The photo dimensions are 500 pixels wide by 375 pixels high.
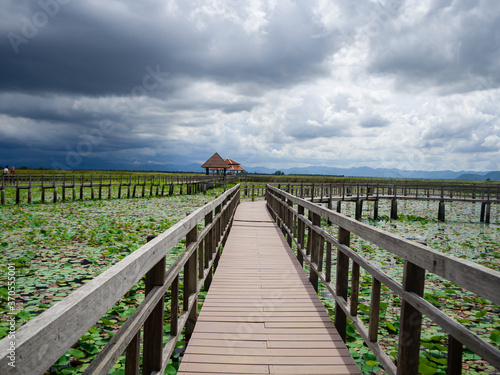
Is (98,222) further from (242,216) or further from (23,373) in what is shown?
(23,373)

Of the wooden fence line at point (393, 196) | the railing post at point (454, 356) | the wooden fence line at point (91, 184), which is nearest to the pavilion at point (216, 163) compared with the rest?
the wooden fence line at point (91, 184)

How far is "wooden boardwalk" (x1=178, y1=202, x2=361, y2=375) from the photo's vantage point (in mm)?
2742

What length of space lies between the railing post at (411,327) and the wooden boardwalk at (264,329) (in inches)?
29.7

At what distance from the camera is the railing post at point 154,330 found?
221 cm

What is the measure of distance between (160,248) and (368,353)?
112 inches

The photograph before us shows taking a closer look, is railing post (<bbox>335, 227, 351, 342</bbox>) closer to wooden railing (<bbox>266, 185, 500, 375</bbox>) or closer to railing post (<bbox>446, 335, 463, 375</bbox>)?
wooden railing (<bbox>266, 185, 500, 375</bbox>)

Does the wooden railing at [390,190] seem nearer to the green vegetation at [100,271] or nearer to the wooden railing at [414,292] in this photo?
the green vegetation at [100,271]

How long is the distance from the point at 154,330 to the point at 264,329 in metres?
1.45

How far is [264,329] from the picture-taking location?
3.39 metres

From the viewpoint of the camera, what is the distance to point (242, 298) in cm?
431

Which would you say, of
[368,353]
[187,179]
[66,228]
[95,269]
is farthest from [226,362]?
[187,179]

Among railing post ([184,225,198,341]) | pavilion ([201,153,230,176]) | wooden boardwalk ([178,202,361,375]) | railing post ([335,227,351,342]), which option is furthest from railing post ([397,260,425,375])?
pavilion ([201,153,230,176])

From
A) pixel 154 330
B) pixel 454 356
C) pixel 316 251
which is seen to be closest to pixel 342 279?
pixel 316 251

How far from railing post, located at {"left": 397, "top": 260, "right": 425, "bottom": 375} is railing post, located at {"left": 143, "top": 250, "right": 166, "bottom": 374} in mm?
1537
